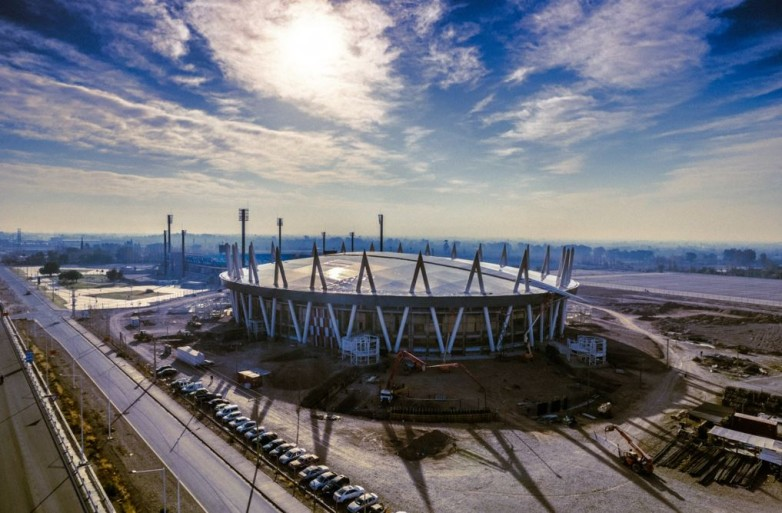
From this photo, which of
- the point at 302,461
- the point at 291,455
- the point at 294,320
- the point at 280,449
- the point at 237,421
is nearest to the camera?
the point at 302,461

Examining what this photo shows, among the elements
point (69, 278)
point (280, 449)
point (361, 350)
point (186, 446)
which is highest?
point (361, 350)

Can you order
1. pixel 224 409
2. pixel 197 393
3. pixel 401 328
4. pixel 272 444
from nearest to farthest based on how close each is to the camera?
pixel 272 444
pixel 224 409
pixel 197 393
pixel 401 328

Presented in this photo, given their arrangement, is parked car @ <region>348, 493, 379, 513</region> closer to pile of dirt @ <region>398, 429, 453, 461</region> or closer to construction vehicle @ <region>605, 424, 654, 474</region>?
pile of dirt @ <region>398, 429, 453, 461</region>

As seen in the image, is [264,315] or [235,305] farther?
[235,305]

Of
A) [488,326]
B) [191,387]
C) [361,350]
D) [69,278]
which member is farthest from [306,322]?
[69,278]

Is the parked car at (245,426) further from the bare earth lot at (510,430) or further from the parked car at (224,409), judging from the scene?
the parked car at (224,409)

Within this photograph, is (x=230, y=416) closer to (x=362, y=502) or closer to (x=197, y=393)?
(x=197, y=393)

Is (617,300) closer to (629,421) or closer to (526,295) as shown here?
(526,295)

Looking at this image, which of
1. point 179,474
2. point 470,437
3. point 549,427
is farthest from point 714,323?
point 179,474
